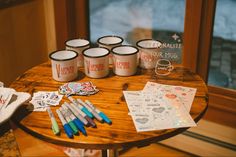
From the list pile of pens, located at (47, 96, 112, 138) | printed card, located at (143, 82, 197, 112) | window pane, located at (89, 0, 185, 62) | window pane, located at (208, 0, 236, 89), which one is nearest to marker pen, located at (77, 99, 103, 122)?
pile of pens, located at (47, 96, 112, 138)

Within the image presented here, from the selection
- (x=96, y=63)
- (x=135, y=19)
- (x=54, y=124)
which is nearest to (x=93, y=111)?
(x=54, y=124)

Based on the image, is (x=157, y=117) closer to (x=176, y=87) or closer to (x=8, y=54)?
(x=176, y=87)

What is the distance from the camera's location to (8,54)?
211cm

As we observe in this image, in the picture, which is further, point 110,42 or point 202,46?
point 202,46

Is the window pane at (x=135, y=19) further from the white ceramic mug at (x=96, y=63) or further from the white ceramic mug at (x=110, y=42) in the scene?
the white ceramic mug at (x=96, y=63)

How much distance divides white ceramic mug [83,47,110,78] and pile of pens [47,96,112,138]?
0.61 feet

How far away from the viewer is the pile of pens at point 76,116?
3.20ft

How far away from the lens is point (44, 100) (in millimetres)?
1145

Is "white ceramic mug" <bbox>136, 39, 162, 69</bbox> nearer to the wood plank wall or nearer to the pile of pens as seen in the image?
the pile of pens

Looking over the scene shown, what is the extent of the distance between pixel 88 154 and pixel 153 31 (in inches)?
56.9

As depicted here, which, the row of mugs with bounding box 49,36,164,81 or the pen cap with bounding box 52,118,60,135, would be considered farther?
the row of mugs with bounding box 49,36,164,81

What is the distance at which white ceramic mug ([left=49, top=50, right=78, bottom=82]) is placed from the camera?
4.04 ft

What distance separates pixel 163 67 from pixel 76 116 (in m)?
0.46

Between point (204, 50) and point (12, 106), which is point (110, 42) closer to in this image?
point (12, 106)
